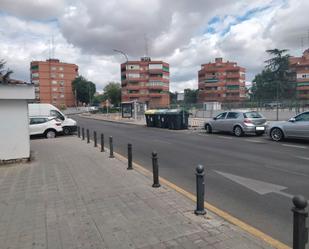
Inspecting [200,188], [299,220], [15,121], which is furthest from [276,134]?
[299,220]

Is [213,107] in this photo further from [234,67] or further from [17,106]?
[234,67]

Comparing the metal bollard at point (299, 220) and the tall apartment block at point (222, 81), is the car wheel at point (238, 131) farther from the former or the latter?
the tall apartment block at point (222, 81)

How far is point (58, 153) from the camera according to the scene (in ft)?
36.9

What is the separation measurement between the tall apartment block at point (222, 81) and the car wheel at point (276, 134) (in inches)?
3747

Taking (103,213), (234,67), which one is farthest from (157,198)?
(234,67)

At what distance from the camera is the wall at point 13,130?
8922 mm

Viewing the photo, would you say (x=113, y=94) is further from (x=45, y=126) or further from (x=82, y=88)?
(x=45, y=126)

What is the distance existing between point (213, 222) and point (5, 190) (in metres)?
4.57

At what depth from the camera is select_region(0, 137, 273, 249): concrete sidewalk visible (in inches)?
144

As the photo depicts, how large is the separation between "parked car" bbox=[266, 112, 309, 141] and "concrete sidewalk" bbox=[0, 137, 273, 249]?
8827 millimetres

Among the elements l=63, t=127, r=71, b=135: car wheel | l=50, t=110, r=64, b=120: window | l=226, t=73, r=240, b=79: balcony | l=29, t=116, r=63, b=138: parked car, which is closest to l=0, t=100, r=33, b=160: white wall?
l=29, t=116, r=63, b=138: parked car

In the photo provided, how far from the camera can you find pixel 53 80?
114 m

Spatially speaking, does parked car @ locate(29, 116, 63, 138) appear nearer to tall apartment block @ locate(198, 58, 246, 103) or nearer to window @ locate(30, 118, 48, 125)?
window @ locate(30, 118, 48, 125)

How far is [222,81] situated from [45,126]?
319 feet
